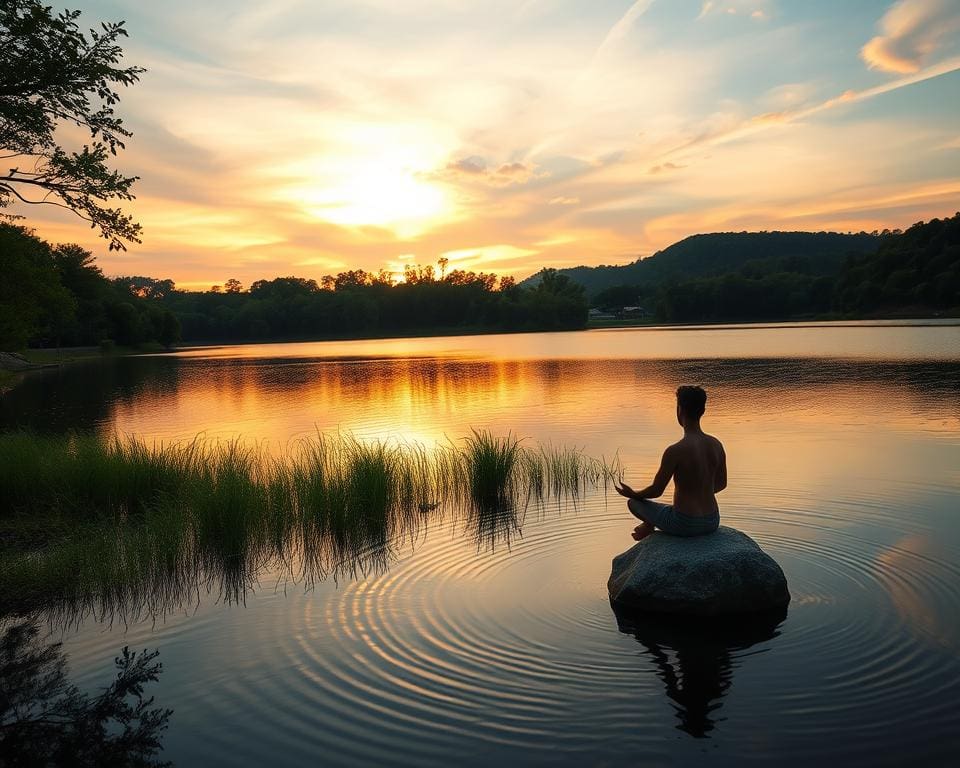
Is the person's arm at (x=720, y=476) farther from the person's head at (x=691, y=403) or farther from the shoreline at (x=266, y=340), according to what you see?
the shoreline at (x=266, y=340)

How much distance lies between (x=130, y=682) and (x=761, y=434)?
1901cm

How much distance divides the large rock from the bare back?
0.41 meters

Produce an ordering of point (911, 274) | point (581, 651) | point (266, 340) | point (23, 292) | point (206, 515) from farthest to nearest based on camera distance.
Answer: point (266, 340), point (911, 274), point (23, 292), point (206, 515), point (581, 651)

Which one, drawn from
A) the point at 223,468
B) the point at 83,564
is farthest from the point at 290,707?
the point at 223,468

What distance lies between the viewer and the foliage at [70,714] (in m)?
5.73

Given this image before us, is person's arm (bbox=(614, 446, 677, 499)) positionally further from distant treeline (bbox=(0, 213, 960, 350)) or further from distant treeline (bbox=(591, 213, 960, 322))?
distant treeline (bbox=(591, 213, 960, 322))

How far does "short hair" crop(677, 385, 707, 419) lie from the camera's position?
780cm

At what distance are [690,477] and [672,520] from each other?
2.01ft

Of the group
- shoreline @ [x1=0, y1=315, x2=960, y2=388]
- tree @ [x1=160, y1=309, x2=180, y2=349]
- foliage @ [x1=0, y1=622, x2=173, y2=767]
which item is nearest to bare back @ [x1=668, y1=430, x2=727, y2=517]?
foliage @ [x1=0, y1=622, x2=173, y2=767]

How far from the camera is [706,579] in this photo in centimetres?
777

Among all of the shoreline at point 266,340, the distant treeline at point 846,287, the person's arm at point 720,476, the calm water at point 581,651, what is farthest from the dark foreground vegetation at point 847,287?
the person's arm at point 720,476

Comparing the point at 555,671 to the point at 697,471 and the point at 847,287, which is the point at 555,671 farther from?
the point at 847,287

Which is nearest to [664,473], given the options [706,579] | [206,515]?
[706,579]

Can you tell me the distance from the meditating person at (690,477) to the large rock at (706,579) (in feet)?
0.72
